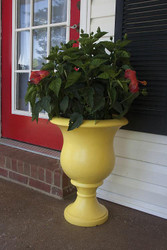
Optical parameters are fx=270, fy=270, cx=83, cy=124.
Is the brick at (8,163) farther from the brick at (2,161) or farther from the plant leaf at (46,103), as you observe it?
the plant leaf at (46,103)

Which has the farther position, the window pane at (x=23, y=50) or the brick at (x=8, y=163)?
the window pane at (x=23, y=50)

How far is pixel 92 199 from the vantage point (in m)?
1.72

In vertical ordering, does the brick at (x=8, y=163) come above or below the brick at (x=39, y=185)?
above

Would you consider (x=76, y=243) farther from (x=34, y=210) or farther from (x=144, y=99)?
(x=144, y=99)

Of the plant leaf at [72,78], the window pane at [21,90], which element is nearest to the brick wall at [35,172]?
the window pane at [21,90]

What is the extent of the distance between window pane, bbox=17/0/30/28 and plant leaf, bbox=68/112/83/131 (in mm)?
1447

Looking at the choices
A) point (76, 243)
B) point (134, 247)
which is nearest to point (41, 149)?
point (76, 243)

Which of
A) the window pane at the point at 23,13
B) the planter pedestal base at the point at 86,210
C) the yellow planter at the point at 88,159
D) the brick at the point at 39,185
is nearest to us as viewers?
the yellow planter at the point at 88,159

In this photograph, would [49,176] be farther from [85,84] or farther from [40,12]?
[40,12]

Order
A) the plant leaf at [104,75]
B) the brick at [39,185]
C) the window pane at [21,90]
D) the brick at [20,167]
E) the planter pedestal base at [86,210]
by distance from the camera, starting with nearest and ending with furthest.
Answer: the plant leaf at [104,75], the planter pedestal base at [86,210], the brick at [39,185], the brick at [20,167], the window pane at [21,90]

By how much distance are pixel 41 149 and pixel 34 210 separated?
0.72 meters

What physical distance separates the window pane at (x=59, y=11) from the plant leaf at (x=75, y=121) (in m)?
1.14

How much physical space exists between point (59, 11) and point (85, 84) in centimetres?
109

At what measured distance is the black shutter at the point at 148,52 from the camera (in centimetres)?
162
